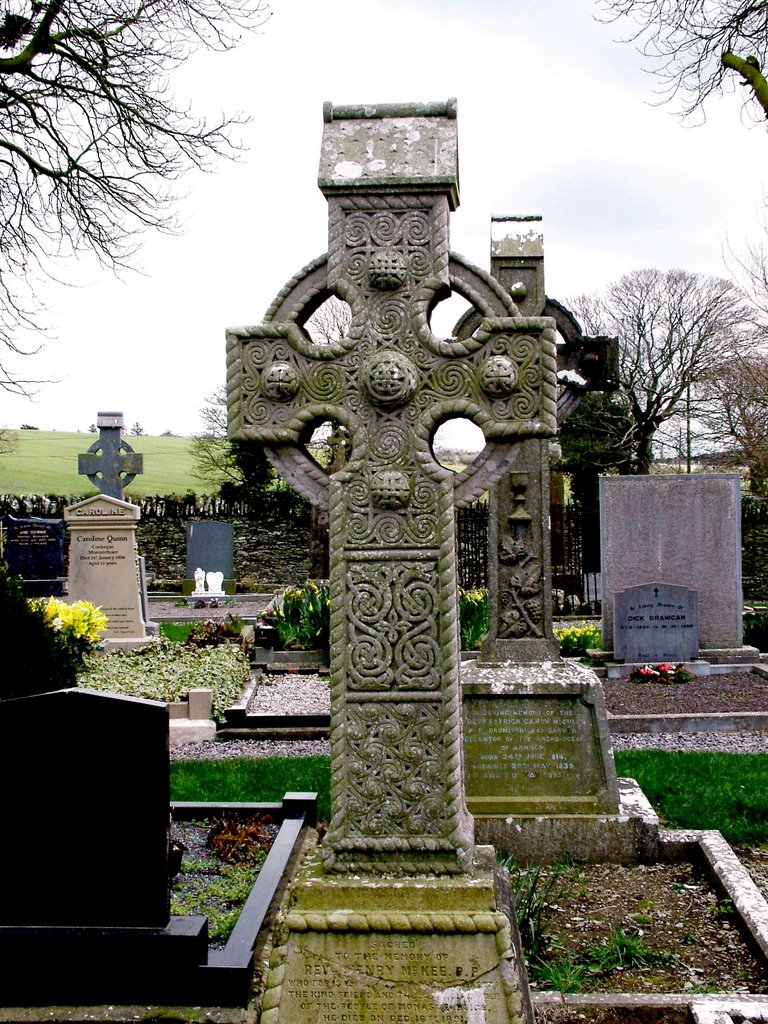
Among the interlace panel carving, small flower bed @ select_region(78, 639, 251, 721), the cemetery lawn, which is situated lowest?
the cemetery lawn

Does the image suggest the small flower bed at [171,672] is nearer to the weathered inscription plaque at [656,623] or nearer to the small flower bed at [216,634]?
the small flower bed at [216,634]

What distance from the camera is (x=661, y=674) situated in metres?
11.6

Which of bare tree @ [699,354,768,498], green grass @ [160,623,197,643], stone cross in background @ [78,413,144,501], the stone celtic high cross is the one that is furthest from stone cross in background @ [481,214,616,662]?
bare tree @ [699,354,768,498]

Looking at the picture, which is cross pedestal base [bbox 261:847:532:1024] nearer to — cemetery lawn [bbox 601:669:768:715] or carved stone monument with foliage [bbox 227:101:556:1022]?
carved stone monument with foliage [bbox 227:101:556:1022]

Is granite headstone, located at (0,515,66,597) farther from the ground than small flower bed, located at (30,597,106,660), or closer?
farther from the ground

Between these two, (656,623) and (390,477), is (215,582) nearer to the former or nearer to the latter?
(656,623)

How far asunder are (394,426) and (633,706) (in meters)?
7.75

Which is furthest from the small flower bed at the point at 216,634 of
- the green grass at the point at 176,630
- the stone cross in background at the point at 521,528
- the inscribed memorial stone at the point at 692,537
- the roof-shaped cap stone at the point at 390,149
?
the roof-shaped cap stone at the point at 390,149

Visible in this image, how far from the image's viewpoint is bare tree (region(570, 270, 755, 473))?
3334cm

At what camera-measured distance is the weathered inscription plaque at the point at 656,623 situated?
12023 millimetres

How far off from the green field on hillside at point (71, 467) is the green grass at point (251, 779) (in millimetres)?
27273

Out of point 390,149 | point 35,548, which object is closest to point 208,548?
point 35,548

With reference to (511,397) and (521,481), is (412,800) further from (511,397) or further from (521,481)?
(521,481)

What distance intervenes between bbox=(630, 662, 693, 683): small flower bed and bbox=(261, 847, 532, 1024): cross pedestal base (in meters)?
8.90
